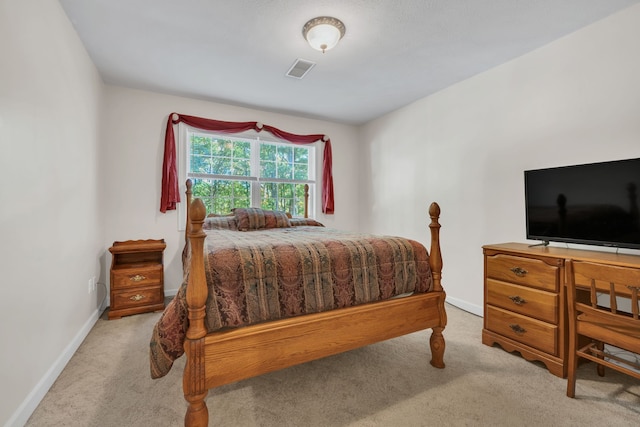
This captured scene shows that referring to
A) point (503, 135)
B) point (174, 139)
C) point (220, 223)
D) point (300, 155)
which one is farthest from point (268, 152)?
point (503, 135)

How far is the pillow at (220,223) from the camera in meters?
3.17

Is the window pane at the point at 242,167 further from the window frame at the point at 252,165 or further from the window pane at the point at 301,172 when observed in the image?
the window pane at the point at 301,172

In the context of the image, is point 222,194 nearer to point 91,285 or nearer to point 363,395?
point 91,285

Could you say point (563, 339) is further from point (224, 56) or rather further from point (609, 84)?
point (224, 56)

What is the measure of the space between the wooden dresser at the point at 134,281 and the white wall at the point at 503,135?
3029 millimetres

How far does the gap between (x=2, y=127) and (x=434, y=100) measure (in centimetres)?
368

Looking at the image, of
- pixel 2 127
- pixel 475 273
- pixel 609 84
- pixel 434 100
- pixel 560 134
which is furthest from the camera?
pixel 434 100

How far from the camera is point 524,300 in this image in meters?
1.98

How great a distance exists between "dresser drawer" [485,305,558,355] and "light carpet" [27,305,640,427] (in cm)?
15

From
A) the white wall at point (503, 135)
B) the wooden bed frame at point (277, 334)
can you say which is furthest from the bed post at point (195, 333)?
the white wall at point (503, 135)

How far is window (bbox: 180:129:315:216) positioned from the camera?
12.2ft

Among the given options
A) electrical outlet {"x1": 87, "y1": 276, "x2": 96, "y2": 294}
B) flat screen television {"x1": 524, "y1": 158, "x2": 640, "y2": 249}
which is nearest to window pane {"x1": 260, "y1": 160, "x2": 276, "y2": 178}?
electrical outlet {"x1": 87, "y1": 276, "x2": 96, "y2": 294}

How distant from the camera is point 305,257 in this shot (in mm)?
1514

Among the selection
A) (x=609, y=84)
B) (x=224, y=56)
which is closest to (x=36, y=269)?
(x=224, y=56)
